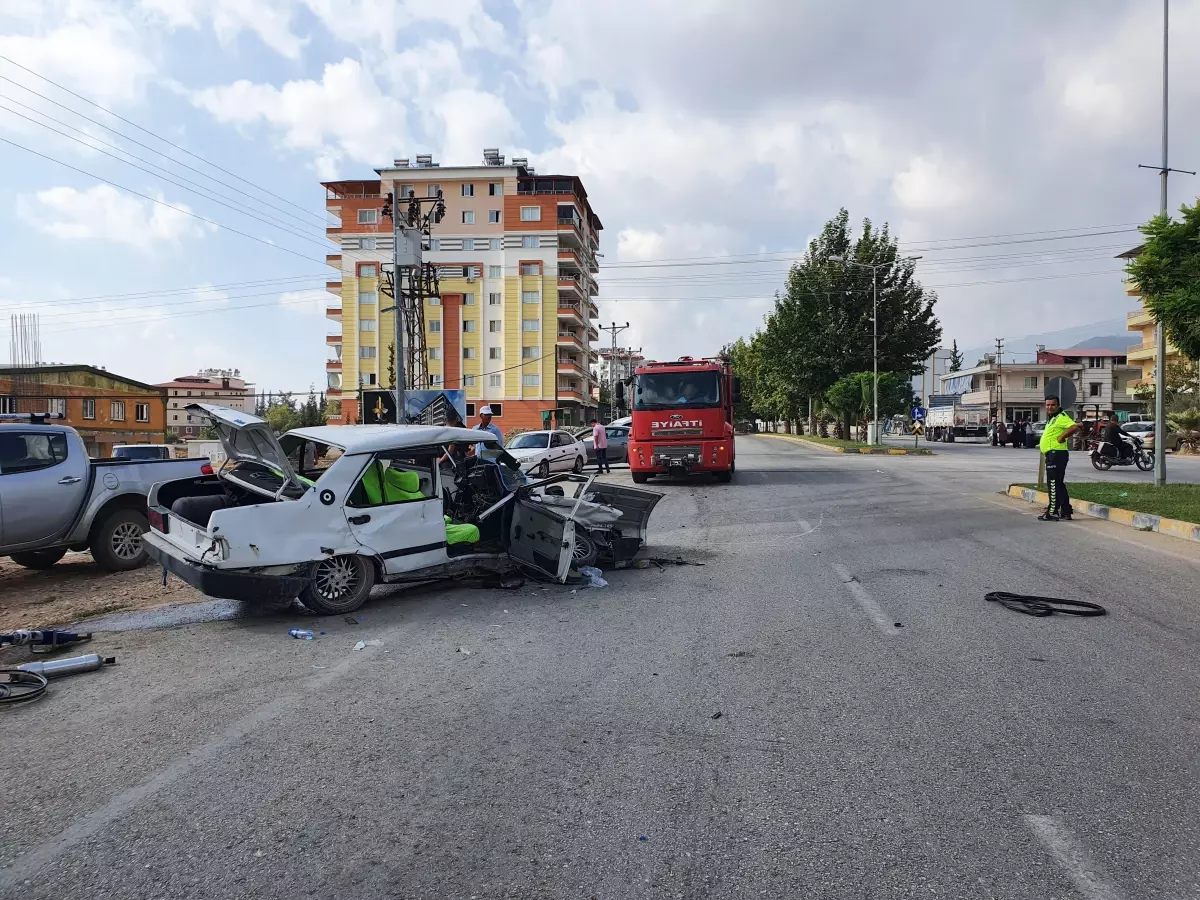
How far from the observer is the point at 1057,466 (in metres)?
13.1

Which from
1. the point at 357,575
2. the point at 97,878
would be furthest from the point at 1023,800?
the point at 357,575

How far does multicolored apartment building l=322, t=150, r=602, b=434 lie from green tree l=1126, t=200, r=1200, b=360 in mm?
61321

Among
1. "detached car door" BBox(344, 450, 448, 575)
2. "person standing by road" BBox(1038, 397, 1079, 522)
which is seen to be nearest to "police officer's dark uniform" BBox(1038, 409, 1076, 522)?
"person standing by road" BBox(1038, 397, 1079, 522)

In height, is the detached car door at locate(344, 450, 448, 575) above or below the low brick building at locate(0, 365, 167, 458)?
below

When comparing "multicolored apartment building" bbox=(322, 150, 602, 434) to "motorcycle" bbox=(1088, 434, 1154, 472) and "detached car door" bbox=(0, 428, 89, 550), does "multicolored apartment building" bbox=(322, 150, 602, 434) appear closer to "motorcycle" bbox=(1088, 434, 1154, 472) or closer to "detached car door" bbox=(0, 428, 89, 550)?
"motorcycle" bbox=(1088, 434, 1154, 472)

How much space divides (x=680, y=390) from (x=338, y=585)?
13.6 meters

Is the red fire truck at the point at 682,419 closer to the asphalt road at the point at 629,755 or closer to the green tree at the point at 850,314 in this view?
the asphalt road at the point at 629,755

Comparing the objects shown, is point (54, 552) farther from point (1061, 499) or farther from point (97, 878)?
point (1061, 499)

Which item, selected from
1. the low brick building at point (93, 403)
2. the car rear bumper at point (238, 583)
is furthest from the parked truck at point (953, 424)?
the car rear bumper at point (238, 583)

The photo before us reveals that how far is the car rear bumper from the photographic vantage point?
6348 mm

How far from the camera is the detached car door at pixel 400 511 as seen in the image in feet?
23.5

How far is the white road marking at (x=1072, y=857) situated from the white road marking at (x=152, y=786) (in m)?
3.61

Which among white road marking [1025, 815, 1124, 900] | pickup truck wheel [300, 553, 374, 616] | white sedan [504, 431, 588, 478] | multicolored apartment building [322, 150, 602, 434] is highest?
multicolored apartment building [322, 150, 602, 434]

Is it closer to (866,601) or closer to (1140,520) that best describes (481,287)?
(1140,520)
